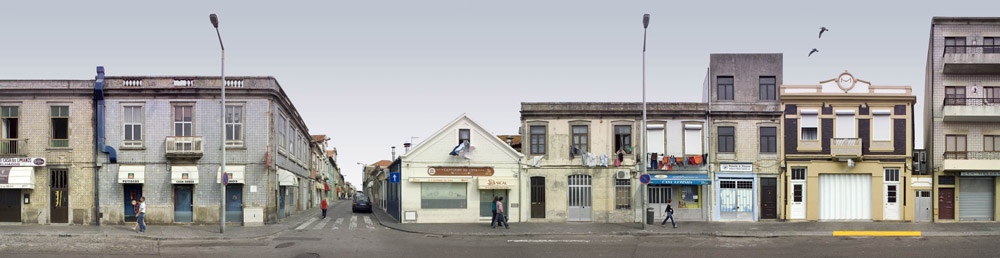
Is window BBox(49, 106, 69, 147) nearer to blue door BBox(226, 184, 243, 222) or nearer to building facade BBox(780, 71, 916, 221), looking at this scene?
blue door BBox(226, 184, 243, 222)

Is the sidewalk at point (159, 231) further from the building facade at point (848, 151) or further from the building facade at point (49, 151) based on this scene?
the building facade at point (848, 151)

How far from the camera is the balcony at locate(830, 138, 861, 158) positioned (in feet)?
115

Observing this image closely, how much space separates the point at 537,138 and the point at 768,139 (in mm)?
10839

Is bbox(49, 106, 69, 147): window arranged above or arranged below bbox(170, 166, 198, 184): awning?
above

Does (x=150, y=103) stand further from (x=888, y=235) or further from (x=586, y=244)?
(x=888, y=235)

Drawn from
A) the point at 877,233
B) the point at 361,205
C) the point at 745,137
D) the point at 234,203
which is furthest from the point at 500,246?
the point at 361,205

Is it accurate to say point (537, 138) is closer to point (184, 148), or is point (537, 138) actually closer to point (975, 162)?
point (184, 148)

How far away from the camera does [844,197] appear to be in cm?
3572

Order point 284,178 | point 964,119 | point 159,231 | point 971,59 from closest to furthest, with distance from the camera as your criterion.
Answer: point 159,231 < point 971,59 < point 964,119 < point 284,178

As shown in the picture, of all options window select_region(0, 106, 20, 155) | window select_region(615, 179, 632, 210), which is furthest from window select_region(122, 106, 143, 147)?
window select_region(615, 179, 632, 210)

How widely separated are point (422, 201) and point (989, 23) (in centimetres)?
2728

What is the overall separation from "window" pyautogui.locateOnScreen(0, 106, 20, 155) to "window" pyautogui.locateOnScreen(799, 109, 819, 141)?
115ft

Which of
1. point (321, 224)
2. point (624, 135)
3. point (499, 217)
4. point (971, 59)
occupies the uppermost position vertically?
point (971, 59)

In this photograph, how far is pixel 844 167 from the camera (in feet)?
116
